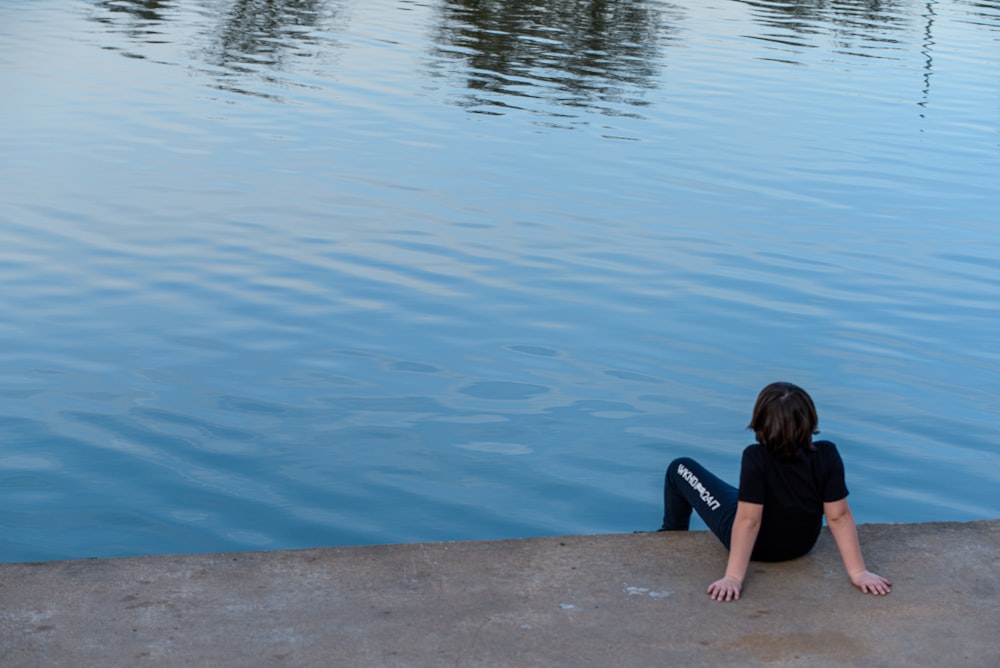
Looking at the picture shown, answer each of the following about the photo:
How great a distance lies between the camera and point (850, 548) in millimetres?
5121

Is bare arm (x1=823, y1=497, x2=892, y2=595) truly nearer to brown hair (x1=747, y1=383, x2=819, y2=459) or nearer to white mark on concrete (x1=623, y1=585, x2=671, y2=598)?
brown hair (x1=747, y1=383, x2=819, y2=459)

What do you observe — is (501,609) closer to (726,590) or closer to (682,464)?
(726,590)

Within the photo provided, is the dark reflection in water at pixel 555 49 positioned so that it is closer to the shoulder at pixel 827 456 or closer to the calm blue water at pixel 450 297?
the calm blue water at pixel 450 297

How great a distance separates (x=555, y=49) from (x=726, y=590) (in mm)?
23647

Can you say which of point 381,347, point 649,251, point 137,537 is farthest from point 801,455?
point 649,251

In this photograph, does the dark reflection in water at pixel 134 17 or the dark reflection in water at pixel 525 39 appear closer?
the dark reflection in water at pixel 525 39

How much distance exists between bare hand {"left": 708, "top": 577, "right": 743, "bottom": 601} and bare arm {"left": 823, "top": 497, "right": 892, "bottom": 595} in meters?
0.45

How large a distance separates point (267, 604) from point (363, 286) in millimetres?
6410

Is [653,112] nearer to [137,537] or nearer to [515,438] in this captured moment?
[515,438]

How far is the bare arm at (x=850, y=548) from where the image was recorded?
16.7 feet

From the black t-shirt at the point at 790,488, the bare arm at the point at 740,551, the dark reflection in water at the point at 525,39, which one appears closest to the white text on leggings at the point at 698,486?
the black t-shirt at the point at 790,488

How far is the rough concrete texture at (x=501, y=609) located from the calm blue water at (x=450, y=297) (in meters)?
1.79

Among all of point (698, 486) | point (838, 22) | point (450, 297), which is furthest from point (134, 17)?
point (698, 486)

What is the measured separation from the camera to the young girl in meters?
4.93
